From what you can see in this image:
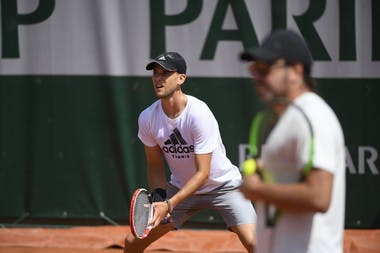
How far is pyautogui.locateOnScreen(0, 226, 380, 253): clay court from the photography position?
240 inches

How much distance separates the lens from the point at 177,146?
→ 15.0ft

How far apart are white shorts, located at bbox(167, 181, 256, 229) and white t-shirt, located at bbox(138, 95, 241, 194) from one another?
0.14 ft

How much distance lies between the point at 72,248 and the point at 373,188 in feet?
8.16

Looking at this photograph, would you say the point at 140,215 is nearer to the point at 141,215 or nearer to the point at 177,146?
the point at 141,215

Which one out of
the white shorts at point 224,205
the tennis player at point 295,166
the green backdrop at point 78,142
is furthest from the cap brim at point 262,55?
the green backdrop at point 78,142

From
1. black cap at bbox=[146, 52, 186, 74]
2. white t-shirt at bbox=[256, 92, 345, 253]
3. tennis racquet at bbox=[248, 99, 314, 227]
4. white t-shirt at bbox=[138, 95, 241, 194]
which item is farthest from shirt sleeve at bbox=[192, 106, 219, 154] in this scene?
white t-shirt at bbox=[256, 92, 345, 253]

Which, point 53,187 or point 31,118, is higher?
point 31,118

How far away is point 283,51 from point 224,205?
2285 millimetres

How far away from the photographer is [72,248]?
20.3 ft

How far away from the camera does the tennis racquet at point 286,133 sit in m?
2.38

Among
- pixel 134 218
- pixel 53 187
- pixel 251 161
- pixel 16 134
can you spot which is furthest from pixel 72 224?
pixel 251 161

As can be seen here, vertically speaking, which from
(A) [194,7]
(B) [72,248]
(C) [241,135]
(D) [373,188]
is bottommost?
(B) [72,248]

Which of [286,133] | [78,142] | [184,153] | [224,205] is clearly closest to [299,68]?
[286,133]

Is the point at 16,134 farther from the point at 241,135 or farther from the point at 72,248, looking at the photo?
the point at 241,135
